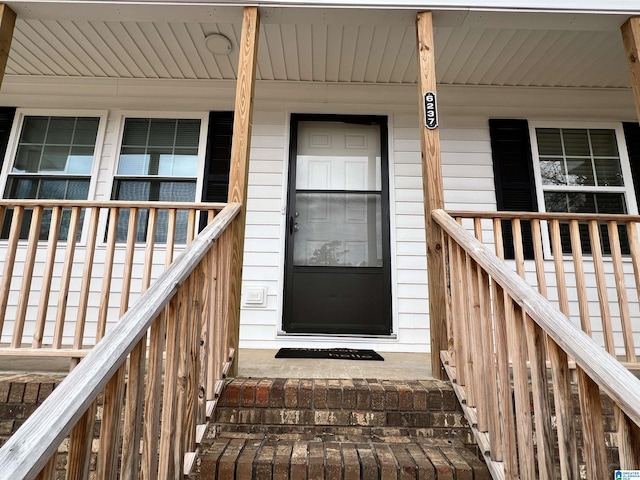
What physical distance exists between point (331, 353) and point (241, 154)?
1620mm

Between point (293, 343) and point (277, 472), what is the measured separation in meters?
1.73

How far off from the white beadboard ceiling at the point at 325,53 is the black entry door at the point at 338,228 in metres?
0.53

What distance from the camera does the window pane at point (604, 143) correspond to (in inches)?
134

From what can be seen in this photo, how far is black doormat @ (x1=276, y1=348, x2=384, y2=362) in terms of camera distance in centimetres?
254

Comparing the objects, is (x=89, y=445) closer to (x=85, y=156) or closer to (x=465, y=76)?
(x=85, y=156)

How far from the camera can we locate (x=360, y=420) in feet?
5.34

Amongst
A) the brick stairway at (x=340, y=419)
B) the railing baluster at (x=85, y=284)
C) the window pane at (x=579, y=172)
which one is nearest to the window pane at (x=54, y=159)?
the railing baluster at (x=85, y=284)

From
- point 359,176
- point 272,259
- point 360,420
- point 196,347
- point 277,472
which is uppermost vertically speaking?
point 359,176

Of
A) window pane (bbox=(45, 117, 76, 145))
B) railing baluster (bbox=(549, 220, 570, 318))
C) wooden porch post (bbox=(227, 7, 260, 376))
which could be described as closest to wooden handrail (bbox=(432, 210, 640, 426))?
railing baluster (bbox=(549, 220, 570, 318))

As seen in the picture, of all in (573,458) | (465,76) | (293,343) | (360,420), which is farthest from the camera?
(465,76)

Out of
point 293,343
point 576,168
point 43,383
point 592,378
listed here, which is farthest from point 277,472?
point 576,168

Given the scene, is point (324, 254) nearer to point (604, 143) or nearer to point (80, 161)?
point (80, 161)

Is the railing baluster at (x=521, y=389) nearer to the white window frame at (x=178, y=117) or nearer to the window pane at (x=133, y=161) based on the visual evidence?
the white window frame at (x=178, y=117)

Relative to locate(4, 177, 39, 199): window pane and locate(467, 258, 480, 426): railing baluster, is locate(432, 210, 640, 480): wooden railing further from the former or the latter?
locate(4, 177, 39, 199): window pane
